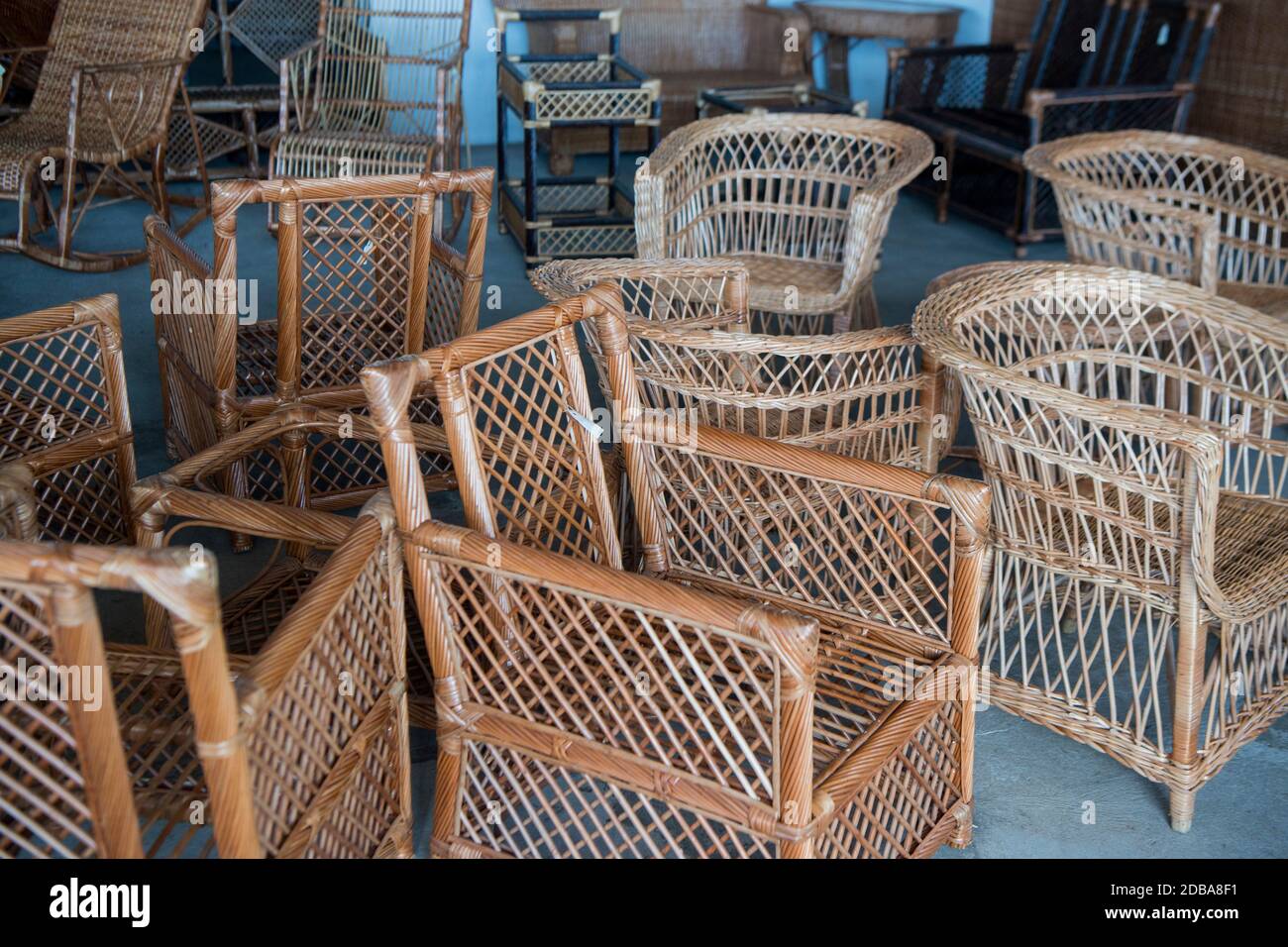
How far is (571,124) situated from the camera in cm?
458

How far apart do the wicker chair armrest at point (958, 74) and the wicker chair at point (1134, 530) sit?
3.61 metres

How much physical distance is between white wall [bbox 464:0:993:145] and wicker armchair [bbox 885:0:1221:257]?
82 cm

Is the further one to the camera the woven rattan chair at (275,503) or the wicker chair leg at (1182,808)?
the wicker chair leg at (1182,808)

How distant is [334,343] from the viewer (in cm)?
292

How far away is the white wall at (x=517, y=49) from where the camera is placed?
6.95 metres

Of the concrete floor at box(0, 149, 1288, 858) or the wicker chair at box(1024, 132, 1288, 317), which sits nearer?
the concrete floor at box(0, 149, 1288, 858)

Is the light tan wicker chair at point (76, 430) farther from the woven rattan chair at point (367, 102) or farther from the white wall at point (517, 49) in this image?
the white wall at point (517, 49)

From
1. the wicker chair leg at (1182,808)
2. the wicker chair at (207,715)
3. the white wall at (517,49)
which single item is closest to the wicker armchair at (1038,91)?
the white wall at (517,49)

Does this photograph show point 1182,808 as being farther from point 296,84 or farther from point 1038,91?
point 296,84

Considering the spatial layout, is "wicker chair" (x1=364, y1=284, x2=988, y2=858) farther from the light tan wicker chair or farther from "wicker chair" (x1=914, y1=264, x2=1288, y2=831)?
the light tan wicker chair

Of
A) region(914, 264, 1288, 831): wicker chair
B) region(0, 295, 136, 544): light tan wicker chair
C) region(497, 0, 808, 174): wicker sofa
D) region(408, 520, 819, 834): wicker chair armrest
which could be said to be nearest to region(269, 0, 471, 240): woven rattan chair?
region(497, 0, 808, 174): wicker sofa

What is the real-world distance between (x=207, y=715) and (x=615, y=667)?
2.59ft

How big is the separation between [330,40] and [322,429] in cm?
350

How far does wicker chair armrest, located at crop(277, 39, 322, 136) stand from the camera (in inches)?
199
